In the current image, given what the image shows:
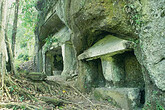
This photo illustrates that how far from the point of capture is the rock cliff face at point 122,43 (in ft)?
7.89

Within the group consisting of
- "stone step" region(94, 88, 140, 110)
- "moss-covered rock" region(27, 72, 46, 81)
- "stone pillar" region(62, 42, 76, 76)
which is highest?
"stone pillar" region(62, 42, 76, 76)

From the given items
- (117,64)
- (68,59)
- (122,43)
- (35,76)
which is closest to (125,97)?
(117,64)

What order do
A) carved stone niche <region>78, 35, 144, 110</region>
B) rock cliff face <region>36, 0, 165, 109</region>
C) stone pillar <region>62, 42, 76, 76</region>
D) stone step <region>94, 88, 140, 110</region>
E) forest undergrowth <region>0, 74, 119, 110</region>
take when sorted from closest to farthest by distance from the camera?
rock cliff face <region>36, 0, 165, 109</region> < forest undergrowth <region>0, 74, 119, 110</region> < stone step <region>94, 88, 140, 110</region> < carved stone niche <region>78, 35, 144, 110</region> < stone pillar <region>62, 42, 76, 76</region>

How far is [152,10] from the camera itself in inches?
97.1

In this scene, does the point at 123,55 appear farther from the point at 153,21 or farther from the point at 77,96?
the point at 77,96

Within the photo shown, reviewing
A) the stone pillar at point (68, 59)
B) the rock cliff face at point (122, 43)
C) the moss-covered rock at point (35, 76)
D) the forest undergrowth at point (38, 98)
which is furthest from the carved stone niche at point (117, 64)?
the stone pillar at point (68, 59)

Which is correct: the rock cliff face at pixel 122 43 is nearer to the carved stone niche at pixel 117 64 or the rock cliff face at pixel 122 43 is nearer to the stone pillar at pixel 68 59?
the carved stone niche at pixel 117 64

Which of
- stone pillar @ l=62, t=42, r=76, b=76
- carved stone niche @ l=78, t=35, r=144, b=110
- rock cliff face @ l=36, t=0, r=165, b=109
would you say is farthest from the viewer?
stone pillar @ l=62, t=42, r=76, b=76

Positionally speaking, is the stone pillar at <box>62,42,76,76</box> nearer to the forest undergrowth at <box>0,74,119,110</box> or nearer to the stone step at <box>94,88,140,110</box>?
the forest undergrowth at <box>0,74,119,110</box>

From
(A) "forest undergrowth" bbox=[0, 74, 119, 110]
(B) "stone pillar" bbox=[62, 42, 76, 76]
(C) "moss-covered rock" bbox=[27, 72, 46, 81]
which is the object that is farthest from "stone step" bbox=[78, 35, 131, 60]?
(B) "stone pillar" bbox=[62, 42, 76, 76]

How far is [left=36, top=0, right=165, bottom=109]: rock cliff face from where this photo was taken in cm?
240

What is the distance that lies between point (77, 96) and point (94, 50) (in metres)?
1.47

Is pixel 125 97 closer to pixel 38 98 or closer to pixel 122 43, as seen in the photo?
pixel 122 43

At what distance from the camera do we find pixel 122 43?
122 inches
